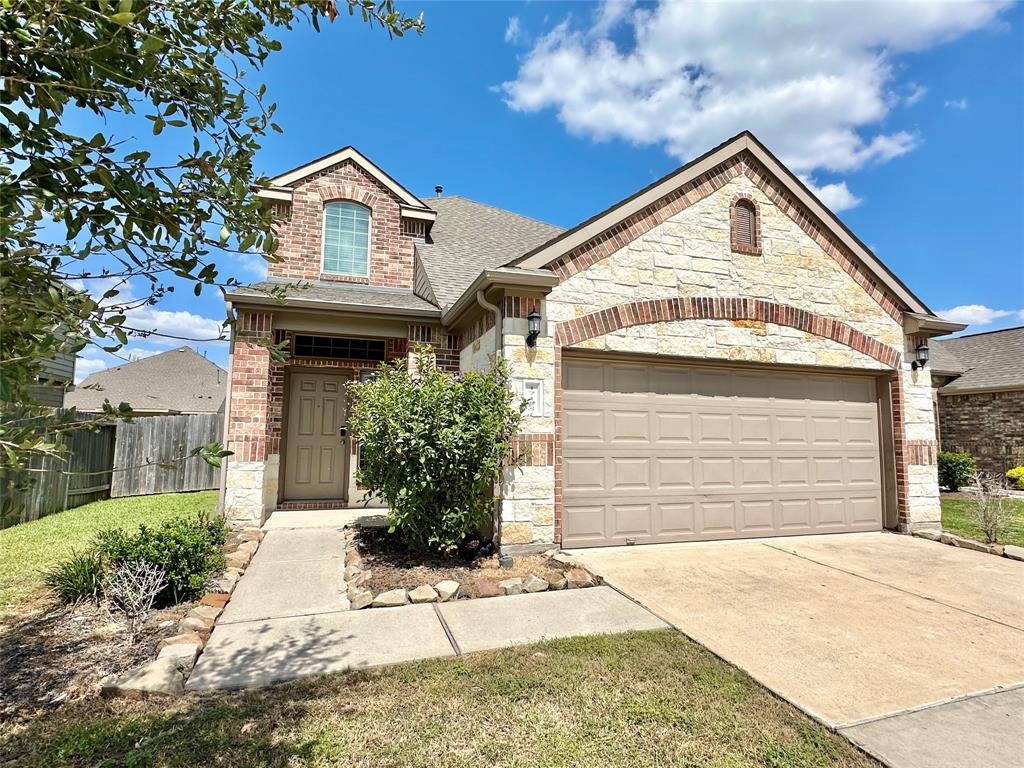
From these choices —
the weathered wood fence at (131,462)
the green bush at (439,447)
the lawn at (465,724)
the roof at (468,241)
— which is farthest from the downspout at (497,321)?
the weathered wood fence at (131,462)

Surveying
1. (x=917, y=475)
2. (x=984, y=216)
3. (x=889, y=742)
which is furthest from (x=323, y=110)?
(x=984, y=216)

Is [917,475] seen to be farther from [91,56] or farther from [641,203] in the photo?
[91,56]

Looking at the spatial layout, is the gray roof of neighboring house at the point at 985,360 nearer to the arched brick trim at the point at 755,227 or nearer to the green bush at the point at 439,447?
the arched brick trim at the point at 755,227

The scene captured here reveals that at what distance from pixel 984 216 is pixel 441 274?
1136cm

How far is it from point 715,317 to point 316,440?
7.00 meters

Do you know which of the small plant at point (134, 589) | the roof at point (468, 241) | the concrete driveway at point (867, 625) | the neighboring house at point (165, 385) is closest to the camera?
the concrete driveway at point (867, 625)

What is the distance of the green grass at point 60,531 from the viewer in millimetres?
5168

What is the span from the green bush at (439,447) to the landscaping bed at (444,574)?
282 millimetres

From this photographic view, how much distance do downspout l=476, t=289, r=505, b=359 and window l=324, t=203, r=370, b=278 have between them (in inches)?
172

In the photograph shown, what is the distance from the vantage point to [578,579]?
207 inches

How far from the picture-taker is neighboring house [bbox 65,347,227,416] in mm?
23578

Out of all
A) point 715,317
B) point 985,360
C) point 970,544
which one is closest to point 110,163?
point 715,317

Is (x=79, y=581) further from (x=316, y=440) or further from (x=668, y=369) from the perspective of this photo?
(x=668, y=369)

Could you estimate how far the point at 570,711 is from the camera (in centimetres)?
291
